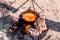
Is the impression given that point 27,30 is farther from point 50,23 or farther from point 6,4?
point 6,4

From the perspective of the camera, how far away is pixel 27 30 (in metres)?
4.90

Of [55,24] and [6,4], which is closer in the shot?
[55,24]

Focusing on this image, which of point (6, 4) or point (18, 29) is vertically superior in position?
point (6, 4)

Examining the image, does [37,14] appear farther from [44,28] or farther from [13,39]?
[13,39]

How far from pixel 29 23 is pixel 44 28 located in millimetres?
432

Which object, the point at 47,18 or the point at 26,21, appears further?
the point at 47,18

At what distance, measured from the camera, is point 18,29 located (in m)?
5.06

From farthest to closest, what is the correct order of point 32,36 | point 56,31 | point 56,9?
point 56,9 → point 56,31 → point 32,36

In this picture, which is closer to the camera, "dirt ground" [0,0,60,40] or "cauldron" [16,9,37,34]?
"cauldron" [16,9,37,34]

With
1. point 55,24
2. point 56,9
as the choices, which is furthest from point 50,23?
point 56,9

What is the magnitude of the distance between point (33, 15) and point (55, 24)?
0.92 m

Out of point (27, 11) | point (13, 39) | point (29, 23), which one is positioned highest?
point (27, 11)

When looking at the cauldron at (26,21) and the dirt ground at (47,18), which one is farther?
the dirt ground at (47,18)

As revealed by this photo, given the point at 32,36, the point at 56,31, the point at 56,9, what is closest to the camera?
the point at 32,36
